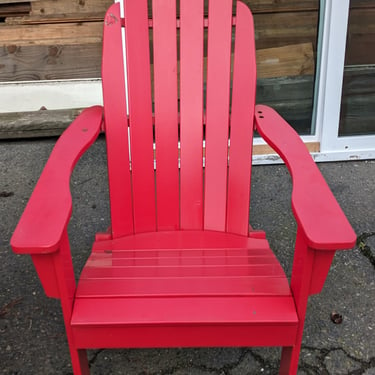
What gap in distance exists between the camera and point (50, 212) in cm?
114

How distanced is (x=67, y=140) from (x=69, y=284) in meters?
0.50

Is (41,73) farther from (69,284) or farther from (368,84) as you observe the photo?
(69,284)

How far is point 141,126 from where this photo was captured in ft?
5.49

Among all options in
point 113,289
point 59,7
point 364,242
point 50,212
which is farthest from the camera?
point 59,7

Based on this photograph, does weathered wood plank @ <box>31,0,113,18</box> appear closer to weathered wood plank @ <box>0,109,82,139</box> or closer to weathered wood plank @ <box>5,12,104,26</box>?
weathered wood plank @ <box>5,12,104,26</box>

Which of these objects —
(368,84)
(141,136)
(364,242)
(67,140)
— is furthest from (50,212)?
(368,84)

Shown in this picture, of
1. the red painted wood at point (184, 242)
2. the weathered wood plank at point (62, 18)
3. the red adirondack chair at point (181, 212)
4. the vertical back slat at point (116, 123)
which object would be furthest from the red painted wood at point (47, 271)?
the weathered wood plank at point (62, 18)

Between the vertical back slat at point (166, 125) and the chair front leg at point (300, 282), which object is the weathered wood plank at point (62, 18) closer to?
the vertical back slat at point (166, 125)

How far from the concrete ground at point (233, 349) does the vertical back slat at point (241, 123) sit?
1.53 ft

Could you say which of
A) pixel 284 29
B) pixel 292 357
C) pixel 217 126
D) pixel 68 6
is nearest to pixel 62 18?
pixel 68 6

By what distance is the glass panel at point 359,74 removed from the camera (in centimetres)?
265

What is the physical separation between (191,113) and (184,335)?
0.82 m

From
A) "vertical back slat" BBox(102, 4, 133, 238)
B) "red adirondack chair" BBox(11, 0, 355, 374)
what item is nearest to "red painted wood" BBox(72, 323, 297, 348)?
"red adirondack chair" BBox(11, 0, 355, 374)

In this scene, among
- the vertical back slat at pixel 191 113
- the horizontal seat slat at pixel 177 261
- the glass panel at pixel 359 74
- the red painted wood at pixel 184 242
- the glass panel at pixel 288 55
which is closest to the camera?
the horizontal seat slat at pixel 177 261
